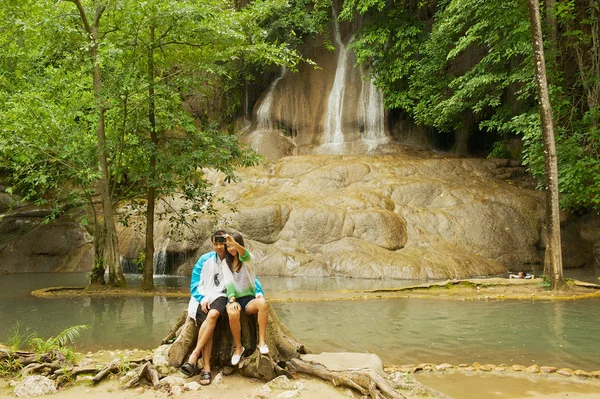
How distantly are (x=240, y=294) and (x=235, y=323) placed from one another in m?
0.31

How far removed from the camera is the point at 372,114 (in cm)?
2675

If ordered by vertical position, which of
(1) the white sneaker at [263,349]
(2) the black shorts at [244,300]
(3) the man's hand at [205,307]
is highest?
(2) the black shorts at [244,300]

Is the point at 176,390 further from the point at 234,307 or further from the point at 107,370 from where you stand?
the point at 234,307

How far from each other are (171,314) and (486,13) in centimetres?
1437

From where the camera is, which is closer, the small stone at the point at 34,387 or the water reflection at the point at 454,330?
the small stone at the point at 34,387

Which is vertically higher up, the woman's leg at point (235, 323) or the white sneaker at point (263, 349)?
the woman's leg at point (235, 323)

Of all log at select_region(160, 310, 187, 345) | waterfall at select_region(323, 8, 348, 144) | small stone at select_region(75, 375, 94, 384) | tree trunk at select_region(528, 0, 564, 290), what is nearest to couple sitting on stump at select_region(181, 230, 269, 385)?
log at select_region(160, 310, 187, 345)

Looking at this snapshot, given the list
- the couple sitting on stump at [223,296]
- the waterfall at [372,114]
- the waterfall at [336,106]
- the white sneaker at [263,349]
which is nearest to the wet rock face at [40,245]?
the waterfall at [336,106]

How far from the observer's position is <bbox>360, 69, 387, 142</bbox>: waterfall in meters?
26.4

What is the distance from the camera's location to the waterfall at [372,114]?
26.4 metres

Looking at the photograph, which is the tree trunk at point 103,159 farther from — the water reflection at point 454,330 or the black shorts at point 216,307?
the black shorts at point 216,307

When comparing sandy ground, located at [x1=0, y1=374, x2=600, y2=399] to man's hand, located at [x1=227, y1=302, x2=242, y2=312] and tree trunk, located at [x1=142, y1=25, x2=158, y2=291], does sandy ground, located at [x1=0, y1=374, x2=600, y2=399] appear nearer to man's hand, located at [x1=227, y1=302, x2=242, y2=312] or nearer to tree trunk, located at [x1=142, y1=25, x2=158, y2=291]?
man's hand, located at [x1=227, y1=302, x2=242, y2=312]

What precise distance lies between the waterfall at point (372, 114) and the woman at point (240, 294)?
70.2ft

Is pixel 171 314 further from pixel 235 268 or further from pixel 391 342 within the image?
pixel 235 268
